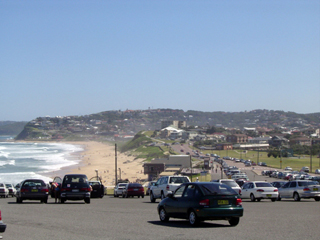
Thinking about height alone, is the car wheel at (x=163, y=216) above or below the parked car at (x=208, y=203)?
below

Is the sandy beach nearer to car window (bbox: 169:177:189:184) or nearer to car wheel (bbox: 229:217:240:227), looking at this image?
car window (bbox: 169:177:189:184)

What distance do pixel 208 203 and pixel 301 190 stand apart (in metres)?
16.6

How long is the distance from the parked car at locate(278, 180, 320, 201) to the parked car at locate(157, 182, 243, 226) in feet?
50.7

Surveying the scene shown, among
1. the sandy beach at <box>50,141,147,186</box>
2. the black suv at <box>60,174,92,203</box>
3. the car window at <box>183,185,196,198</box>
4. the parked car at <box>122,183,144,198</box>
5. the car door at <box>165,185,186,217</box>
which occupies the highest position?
the car window at <box>183,185,196,198</box>

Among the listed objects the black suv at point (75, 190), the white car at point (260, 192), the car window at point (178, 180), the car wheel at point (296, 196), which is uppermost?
the car window at point (178, 180)

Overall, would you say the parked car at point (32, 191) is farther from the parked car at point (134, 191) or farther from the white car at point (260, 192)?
the white car at point (260, 192)

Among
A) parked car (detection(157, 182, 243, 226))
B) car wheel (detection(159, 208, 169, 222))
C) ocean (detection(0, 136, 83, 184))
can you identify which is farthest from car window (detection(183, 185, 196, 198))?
ocean (detection(0, 136, 83, 184))

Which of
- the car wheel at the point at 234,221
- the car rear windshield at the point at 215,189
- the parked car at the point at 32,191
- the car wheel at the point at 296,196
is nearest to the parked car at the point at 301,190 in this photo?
the car wheel at the point at 296,196

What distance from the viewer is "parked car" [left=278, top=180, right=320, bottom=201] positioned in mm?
27438

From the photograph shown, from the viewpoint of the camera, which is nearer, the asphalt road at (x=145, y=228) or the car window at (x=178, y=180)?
the asphalt road at (x=145, y=228)

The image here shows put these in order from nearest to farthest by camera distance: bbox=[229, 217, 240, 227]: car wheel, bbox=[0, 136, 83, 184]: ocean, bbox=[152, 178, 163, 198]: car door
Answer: bbox=[229, 217, 240, 227]: car wheel < bbox=[152, 178, 163, 198]: car door < bbox=[0, 136, 83, 184]: ocean

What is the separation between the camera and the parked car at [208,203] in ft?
42.2

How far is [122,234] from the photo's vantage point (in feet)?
39.8

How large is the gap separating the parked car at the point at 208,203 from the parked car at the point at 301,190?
1546 cm
